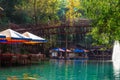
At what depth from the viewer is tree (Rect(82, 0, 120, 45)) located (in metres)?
13.4

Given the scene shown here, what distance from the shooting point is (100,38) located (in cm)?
1488

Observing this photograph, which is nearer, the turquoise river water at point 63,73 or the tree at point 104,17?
the tree at point 104,17

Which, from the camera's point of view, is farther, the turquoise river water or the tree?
the turquoise river water

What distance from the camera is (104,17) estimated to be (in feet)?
45.2

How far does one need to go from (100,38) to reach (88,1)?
1.70 metres

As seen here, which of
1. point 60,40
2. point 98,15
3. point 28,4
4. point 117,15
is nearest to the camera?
point 117,15

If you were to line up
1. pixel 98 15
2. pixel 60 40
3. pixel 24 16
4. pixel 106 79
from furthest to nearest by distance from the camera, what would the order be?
pixel 60 40 < pixel 24 16 < pixel 106 79 < pixel 98 15

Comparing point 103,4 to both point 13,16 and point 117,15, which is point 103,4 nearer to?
point 117,15

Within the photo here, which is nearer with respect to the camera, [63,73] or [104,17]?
[104,17]

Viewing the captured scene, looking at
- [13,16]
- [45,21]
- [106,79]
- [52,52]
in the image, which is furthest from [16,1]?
[106,79]

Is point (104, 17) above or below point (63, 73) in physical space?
above

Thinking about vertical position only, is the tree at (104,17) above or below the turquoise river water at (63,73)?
above

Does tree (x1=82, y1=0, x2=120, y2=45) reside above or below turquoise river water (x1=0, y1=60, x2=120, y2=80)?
above

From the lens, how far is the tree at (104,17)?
43.8 feet
